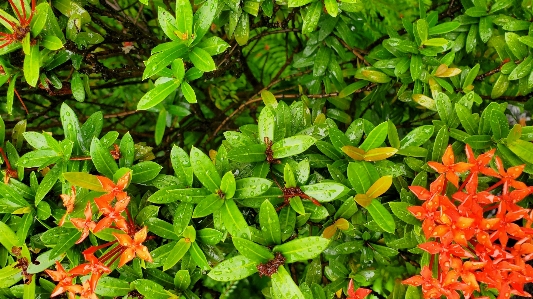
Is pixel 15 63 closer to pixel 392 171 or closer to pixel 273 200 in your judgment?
pixel 273 200

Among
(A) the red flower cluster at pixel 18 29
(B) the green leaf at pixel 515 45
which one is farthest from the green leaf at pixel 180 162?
(B) the green leaf at pixel 515 45

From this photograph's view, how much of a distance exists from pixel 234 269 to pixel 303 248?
0.20 metres

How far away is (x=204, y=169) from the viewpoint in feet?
4.45

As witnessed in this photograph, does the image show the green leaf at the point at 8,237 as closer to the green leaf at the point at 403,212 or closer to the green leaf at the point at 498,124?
the green leaf at the point at 403,212

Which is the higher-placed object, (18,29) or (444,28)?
(18,29)

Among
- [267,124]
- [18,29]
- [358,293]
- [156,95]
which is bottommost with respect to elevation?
[358,293]

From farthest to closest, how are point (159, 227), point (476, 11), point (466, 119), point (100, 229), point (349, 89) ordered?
point (349, 89), point (476, 11), point (466, 119), point (159, 227), point (100, 229)

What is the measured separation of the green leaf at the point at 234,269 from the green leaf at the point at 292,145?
31cm

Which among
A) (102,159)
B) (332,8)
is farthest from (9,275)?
(332,8)

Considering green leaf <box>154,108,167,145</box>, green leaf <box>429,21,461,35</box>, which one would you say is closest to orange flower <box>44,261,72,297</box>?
green leaf <box>154,108,167,145</box>

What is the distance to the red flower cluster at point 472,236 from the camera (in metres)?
1.20

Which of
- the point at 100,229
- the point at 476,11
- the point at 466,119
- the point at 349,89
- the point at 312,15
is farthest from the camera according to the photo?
the point at 349,89

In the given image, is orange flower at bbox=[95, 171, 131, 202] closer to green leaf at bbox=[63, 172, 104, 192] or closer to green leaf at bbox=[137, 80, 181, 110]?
green leaf at bbox=[63, 172, 104, 192]

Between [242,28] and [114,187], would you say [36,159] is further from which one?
[242,28]
